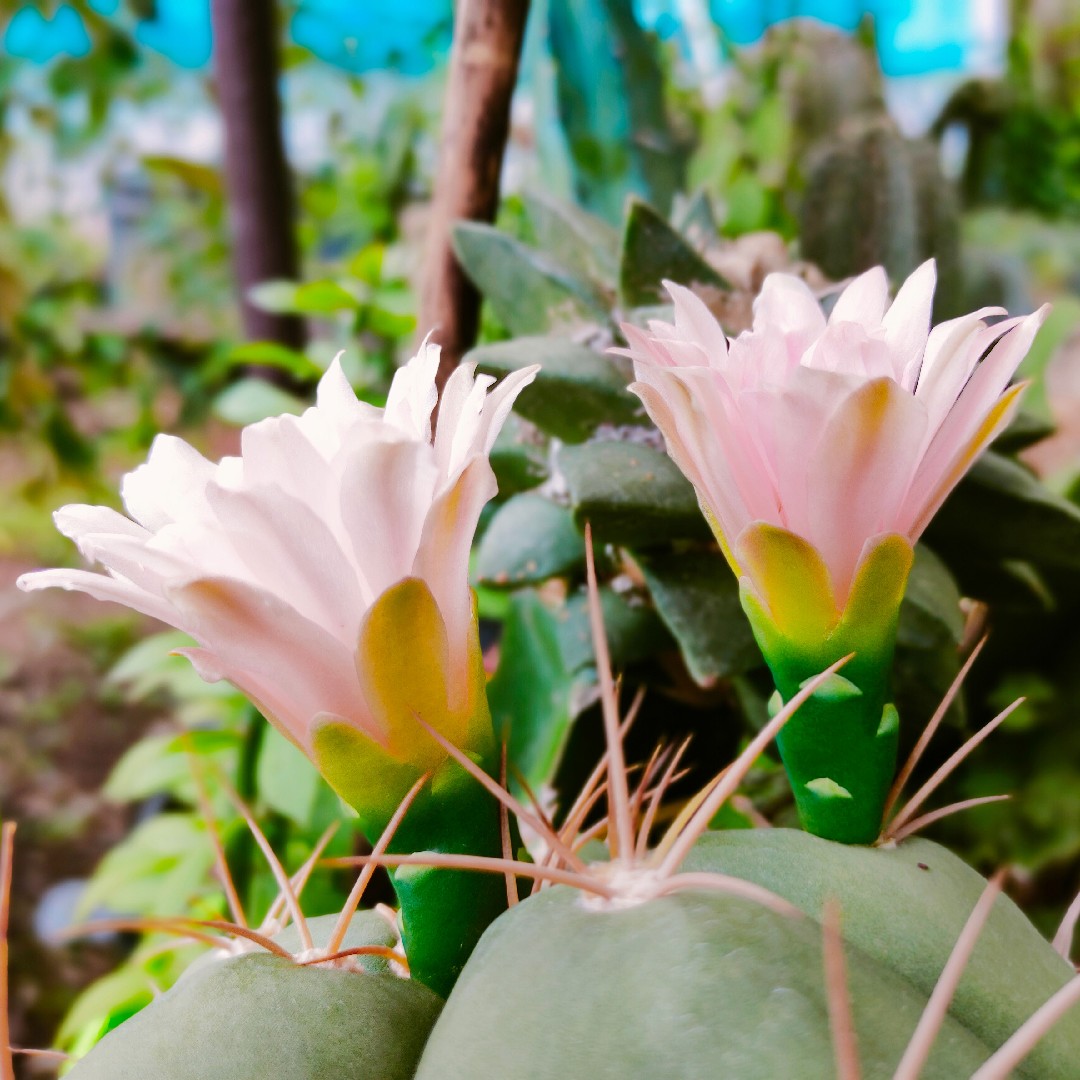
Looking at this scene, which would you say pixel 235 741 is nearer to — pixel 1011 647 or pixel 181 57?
pixel 1011 647

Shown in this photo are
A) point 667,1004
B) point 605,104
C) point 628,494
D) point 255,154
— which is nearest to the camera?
point 667,1004

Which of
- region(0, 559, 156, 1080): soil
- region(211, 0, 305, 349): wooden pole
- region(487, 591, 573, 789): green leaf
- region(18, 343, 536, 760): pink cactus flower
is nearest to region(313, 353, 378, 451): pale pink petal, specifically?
region(18, 343, 536, 760): pink cactus flower

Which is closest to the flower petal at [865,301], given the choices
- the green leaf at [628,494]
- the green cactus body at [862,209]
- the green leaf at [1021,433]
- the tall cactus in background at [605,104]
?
the green leaf at [628,494]

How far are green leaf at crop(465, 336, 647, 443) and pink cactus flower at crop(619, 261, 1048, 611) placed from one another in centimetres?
13

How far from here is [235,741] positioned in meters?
0.57

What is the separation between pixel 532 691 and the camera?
462mm

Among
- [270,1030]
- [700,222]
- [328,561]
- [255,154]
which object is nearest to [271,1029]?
[270,1030]

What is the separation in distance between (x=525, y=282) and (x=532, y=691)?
0.66 feet

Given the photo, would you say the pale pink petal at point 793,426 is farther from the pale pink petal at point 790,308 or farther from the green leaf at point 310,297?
the green leaf at point 310,297

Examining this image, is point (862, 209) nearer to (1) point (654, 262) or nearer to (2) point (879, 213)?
(2) point (879, 213)

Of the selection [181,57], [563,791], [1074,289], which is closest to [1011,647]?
[563,791]

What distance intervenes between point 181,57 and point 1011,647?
1379 millimetres

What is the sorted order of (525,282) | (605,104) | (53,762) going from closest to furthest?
1. (525,282)
2. (605,104)
3. (53,762)

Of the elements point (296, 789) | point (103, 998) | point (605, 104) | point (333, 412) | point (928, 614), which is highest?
point (605, 104)
